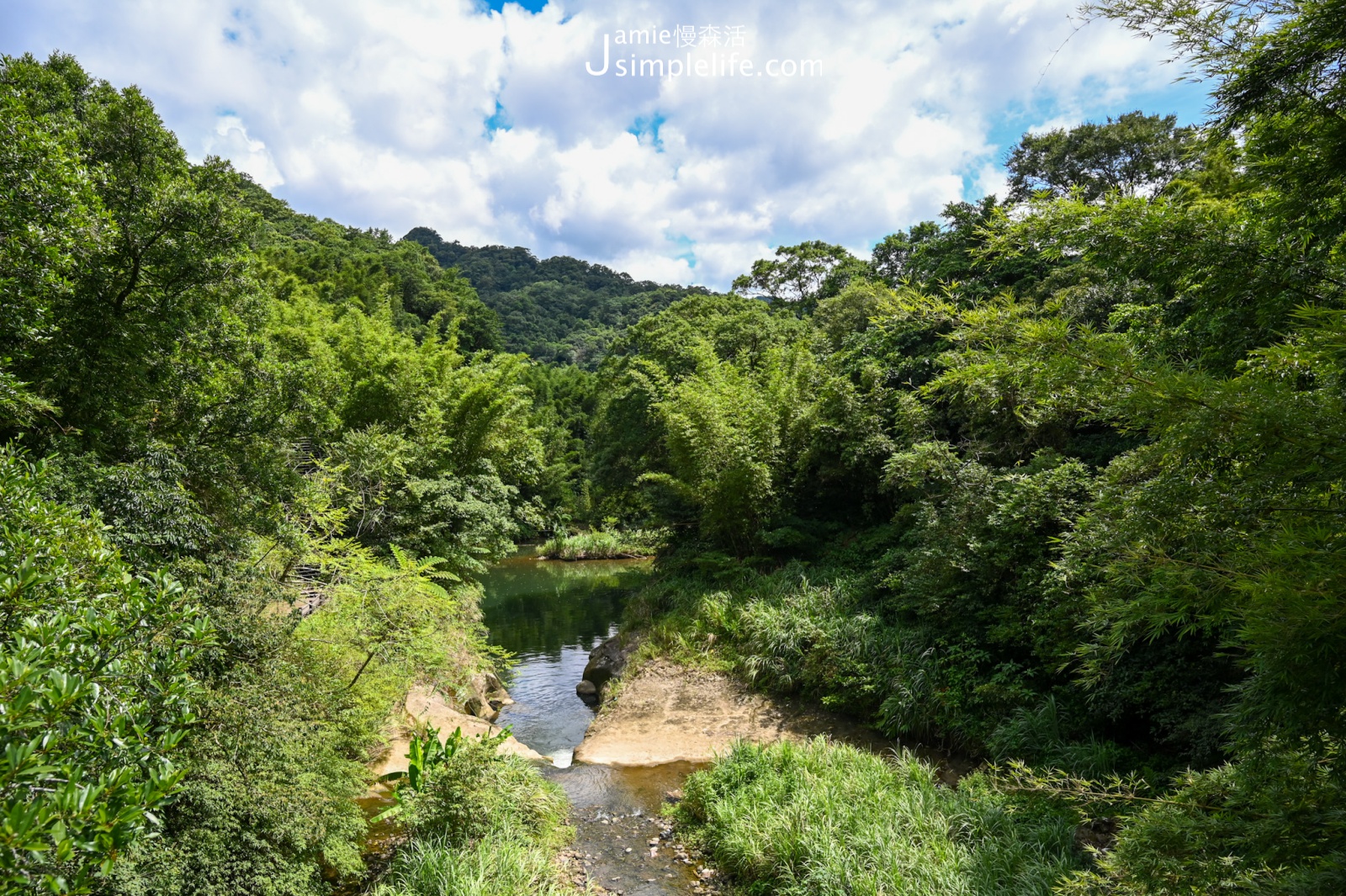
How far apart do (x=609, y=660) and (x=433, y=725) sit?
5136 millimetres

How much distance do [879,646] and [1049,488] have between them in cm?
339

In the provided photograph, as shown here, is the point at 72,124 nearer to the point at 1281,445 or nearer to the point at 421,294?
the point at 1281,445

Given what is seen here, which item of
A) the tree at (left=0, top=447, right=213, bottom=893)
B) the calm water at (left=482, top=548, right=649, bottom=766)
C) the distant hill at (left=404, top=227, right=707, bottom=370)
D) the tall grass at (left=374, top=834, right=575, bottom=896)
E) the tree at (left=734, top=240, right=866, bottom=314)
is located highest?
the distant hill at (left=404, top=227, right=707, bottom=370)

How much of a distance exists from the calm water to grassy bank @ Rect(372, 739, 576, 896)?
10.9 ft

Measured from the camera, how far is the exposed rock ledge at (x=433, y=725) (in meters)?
7.93

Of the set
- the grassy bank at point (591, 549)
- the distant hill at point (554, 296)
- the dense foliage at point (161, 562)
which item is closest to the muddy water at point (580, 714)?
the grassy bank at point (591, 549)

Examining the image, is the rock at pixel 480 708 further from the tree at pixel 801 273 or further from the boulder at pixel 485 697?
the tree at pixel 801 273

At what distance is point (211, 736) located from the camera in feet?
14.9

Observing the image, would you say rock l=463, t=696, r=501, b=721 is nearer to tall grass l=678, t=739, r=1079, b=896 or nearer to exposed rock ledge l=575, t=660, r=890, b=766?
Result: exposed rock ledge l=575, t=660, r=890, b=766

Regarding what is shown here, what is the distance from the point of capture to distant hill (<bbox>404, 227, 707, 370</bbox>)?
68.6 m

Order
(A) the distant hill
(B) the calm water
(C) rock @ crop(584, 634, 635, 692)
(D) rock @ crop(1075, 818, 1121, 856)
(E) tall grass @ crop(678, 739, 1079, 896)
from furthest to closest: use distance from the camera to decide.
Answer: (A) the distant hill < (C) rock @ crop(584, 634, 635, 692) < (B) the calm water < (D) rock @ crop(1075, 818, 1121, 856) < (E) tall grass @ crop(678, 739, 1079, 896)

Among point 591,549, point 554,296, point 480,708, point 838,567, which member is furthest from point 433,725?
point 554,296

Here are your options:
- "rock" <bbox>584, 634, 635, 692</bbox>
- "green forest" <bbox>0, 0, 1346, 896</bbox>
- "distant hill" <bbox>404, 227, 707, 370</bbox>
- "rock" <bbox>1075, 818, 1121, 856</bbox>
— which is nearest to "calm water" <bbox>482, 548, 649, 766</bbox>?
"rock" <bbox>584, 634, 635, 692</bbox>

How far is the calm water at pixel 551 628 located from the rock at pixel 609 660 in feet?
1.91
